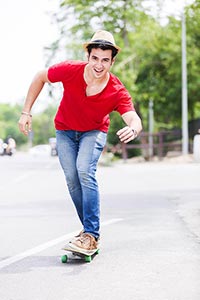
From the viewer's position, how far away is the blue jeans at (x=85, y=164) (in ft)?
18.9

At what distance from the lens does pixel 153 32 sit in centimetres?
3553

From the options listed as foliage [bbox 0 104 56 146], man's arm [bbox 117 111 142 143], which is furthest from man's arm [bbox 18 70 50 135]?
foliage [bbox 0 104 56 146]

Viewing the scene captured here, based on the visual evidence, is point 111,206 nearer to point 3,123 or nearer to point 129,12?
point 129,12

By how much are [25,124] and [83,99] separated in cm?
49

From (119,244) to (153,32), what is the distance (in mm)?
29873

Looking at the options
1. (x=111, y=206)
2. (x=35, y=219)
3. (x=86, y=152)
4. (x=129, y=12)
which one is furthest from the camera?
(x=129, y=12)

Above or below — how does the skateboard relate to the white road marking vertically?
above

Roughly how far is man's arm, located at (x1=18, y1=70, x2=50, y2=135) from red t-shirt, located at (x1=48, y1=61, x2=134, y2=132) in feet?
0.30

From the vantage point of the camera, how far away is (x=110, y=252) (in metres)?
6.04

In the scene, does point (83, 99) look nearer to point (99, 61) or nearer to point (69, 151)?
point (99, 61)

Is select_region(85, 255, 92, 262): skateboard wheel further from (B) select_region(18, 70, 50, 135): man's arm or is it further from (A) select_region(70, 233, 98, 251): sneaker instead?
(B) select_region(18, 70, 50, 135): man's arm

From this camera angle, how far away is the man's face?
5.56 metres

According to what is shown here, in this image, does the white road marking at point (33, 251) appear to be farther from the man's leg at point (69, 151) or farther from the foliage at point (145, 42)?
the foliage at point (145, 42)

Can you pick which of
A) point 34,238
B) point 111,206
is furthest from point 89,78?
point 111,206
